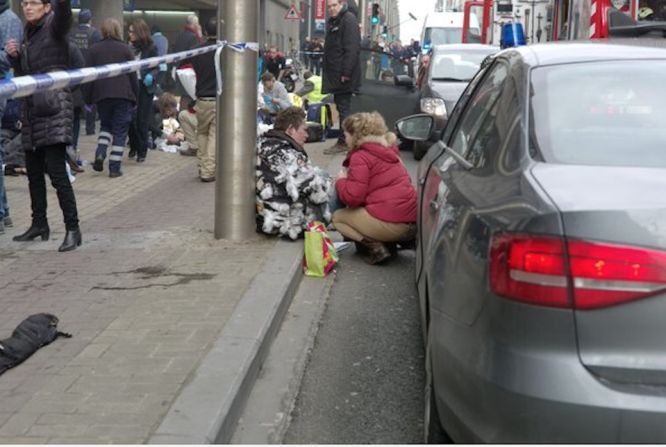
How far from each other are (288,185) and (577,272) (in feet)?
15.4

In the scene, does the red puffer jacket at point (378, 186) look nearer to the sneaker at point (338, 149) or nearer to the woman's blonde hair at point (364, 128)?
the woman's blonde hair at point (364, 128)

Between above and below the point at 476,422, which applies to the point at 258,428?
below

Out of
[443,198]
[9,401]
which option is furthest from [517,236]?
[9,401]

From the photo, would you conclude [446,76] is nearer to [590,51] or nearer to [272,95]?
[272,95]

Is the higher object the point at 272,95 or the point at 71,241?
the point at 272,95

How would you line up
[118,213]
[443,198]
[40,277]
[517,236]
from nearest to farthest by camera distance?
[517,236]
[443,198]
[40,277]
[118,213]

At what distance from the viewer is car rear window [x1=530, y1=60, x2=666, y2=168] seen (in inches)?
119

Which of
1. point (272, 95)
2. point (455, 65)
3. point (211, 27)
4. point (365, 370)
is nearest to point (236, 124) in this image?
point (365, 370)

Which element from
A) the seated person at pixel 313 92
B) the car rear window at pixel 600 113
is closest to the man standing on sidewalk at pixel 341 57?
the seated person at pixel 313 92

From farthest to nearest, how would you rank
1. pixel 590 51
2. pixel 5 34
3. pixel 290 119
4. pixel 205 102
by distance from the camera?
1. pixel 205 102
2. pixel 5 34
3. pixel 290 119
4. pixel 590 51

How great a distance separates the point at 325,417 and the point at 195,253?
2.75 metres

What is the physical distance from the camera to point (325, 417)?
4.20m

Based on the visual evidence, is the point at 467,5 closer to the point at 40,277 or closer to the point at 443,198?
the point at 40,277

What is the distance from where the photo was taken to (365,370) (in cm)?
479
